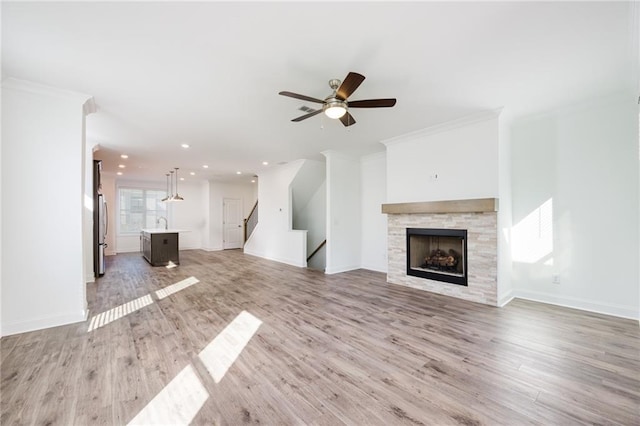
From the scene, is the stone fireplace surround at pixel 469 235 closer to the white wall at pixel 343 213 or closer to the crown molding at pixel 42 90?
the white wall at pixel 343 213

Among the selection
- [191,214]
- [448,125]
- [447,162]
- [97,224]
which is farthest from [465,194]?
[191,214]

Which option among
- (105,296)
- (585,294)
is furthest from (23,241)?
(585,294)

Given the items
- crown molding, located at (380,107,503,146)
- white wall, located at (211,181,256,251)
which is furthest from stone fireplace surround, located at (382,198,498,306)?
white wall, located at (211,181,256,251)

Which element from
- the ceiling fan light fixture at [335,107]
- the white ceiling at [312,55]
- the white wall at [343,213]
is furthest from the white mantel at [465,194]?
the ceiling fan light fixture at [335,107]

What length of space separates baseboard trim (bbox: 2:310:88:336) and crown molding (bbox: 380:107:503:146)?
17.8 ft

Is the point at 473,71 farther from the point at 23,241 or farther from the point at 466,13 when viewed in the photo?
the point at 23,241

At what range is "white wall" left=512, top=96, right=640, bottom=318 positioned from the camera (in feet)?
11.3

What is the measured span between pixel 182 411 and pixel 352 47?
124 inches

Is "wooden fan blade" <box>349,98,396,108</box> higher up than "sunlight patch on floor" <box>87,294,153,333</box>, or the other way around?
"wooden fan blade" <box>349,98,396,108</box>

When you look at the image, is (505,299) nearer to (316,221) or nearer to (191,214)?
(316,221)

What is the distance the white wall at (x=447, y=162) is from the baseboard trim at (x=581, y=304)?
5.63ft

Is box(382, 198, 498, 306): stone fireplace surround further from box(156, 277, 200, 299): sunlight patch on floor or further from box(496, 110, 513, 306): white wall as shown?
box(156, 277, 200, 299): sunlight patch on floor

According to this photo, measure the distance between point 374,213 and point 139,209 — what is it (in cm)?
927

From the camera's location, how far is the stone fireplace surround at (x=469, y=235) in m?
3.96
